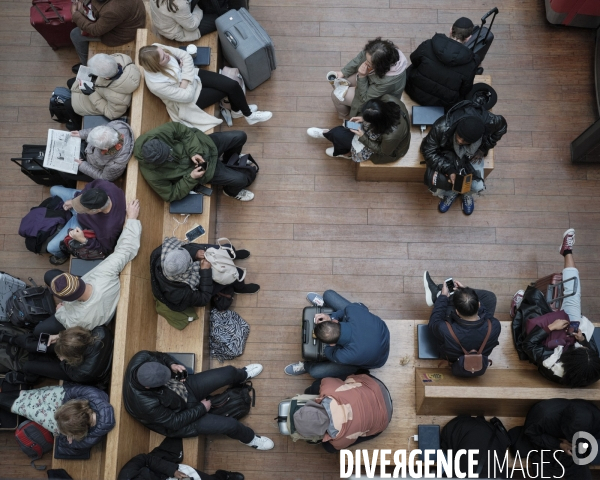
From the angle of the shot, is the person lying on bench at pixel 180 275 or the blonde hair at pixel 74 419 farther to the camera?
the person lying on bench at pixel 180 275

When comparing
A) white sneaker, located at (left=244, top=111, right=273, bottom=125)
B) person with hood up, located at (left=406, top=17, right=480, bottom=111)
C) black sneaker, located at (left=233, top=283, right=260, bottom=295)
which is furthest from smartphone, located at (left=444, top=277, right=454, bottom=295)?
white sneaker, located at (left=244, top=111, right=273, bottom=125)

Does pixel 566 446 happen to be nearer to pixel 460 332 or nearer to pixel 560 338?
pixel 560 338

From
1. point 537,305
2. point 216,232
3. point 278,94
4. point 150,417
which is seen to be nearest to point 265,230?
point 216,232

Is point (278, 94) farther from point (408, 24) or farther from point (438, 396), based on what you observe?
point (438, 396)

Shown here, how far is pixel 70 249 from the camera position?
420 cm

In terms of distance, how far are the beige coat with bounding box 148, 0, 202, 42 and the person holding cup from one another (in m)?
1.48

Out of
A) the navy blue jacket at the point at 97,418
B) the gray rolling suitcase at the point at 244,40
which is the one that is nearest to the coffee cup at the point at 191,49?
the gray rolling suitcase at the point at 244,40

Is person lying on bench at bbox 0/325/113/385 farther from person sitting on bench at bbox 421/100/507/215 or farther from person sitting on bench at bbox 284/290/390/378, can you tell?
person sitting on bench at bbox 421/100/507/215

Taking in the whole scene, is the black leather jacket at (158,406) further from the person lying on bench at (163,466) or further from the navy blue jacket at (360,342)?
the navy blue jacket at (360,342)

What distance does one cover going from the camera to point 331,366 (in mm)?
4102

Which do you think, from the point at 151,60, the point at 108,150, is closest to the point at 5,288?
the point at 108,150

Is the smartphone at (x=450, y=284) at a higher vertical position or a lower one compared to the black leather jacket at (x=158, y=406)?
higher

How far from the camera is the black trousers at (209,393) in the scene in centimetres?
393

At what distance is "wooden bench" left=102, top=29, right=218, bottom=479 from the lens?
12.0 feet
